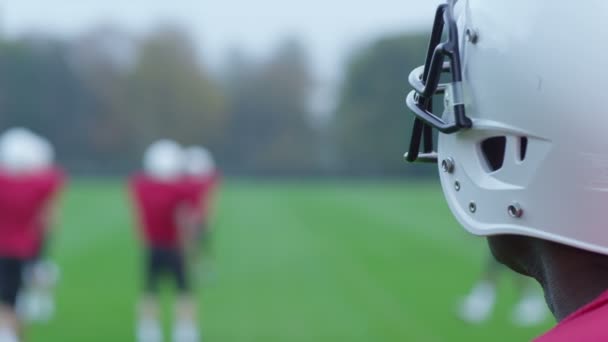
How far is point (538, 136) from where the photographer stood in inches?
62.2

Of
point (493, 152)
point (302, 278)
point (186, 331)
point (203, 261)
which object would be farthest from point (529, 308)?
point (493, 152)

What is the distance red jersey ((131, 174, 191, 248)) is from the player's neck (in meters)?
7.48

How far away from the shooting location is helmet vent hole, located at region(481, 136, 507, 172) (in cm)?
173

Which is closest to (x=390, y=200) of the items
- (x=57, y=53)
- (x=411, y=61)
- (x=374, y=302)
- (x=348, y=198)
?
(x=348, y=198)

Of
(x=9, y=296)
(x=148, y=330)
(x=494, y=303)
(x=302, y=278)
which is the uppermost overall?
(x=9, y=296)

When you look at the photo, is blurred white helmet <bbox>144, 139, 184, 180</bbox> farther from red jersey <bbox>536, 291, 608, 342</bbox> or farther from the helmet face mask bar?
red jersey <bbox>536, 291, 608, 342</bbox>

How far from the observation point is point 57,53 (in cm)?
5172

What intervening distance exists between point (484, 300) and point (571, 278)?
365 inches

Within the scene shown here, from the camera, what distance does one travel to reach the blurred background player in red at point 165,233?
892 centimetres

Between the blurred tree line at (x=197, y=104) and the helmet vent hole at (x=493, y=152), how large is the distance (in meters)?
41.0

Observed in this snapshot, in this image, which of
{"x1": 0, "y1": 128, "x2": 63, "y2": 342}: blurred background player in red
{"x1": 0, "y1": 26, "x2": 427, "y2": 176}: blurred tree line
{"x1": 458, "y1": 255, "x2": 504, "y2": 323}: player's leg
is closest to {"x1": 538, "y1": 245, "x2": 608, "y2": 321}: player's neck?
{"x1": 0, "y1": 128, "x2": 63, "y2": 342}: blurred background player in red

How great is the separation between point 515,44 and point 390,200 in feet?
95.4

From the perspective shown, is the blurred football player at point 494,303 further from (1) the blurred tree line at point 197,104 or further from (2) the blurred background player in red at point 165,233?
(1) the blurred tree line at point 197,104

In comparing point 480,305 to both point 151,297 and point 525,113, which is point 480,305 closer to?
point 151,297
